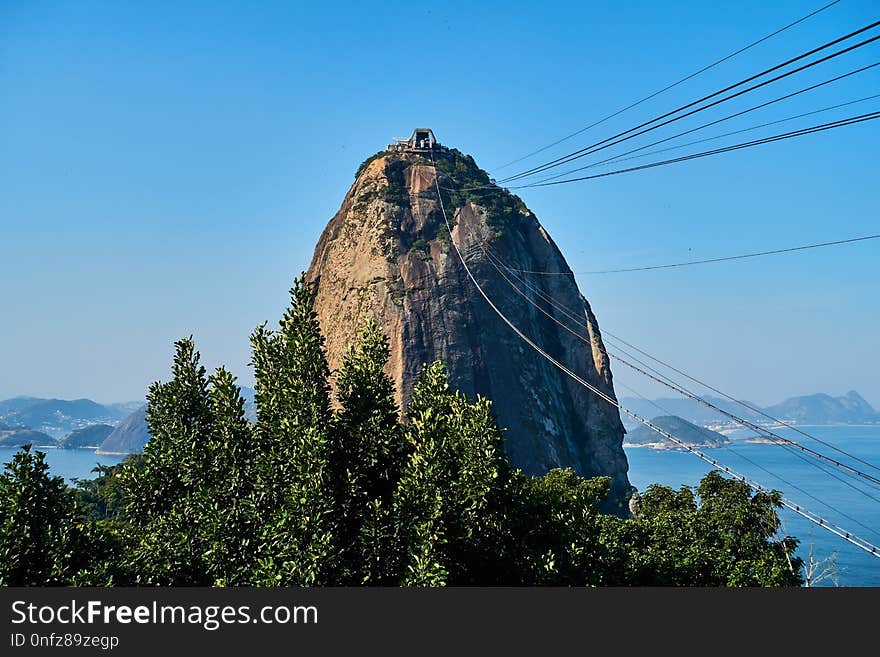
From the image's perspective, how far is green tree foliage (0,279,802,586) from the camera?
431 inches

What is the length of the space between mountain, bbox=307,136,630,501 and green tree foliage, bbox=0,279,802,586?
52.2m

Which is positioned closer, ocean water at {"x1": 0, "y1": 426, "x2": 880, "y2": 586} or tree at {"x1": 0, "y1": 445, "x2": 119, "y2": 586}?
tree at {"x1": 0, "y1": 445, "x2": 119, "y2": 586}

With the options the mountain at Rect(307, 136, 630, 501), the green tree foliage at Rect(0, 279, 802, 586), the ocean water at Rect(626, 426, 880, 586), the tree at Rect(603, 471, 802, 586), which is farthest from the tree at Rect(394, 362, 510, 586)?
the mountain at Rect(307, 136, 630, 501)

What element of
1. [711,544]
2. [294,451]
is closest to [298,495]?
[294,451]

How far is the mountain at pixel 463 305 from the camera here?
7094 cm

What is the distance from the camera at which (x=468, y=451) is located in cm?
1209

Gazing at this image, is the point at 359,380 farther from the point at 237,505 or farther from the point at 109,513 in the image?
the point at 109,513

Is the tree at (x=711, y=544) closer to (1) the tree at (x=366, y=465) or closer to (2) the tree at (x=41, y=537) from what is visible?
(1) the tree at (x=366, y=465)

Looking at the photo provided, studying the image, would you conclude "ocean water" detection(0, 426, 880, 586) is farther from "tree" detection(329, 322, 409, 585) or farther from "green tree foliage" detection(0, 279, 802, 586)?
"tree" detection(329, 322, 409, 585)

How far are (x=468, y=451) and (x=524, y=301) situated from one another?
68.0m

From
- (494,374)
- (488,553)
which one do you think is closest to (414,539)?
(488,553)

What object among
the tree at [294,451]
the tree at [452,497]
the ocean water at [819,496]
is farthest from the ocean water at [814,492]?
the tree at [294,451]

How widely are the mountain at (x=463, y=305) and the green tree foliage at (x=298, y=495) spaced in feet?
171

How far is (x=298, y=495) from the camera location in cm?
1079
